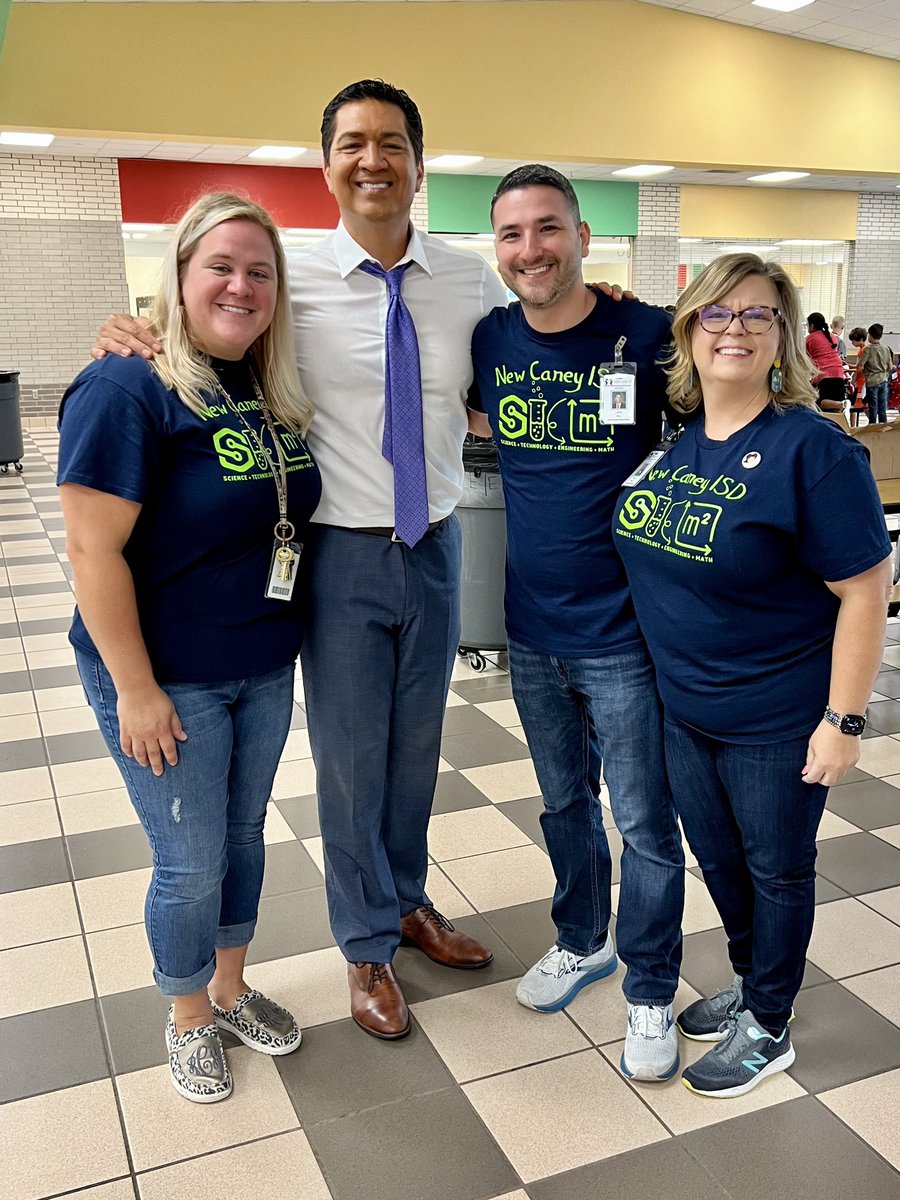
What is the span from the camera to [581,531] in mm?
1992

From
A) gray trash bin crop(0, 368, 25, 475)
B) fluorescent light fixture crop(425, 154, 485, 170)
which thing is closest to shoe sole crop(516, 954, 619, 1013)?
gray trash bin crop(0, 368, 25, 475)

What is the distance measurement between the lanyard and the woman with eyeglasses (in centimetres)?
62

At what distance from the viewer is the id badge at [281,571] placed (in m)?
1.88

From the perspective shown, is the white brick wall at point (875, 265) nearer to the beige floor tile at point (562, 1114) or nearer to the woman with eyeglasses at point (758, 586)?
the woman with eyeglasses at point (758, 586)

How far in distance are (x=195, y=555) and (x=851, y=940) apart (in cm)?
190

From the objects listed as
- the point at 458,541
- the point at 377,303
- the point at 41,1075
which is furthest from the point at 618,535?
the point at 41,1075

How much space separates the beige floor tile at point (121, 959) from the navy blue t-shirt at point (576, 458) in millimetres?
1305

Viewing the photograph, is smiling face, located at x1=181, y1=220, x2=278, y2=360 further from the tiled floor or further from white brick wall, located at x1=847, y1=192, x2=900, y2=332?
white brick wall, located at x1=847, y1=192, x2=900, y2=332

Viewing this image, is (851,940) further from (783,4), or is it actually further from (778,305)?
(783,4)

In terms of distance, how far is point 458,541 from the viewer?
232cm

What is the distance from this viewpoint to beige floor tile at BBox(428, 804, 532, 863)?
3.06 metres

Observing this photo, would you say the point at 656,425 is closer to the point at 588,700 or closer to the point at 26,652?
the point at 588,700

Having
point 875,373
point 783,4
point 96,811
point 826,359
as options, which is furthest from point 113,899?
point 875,373

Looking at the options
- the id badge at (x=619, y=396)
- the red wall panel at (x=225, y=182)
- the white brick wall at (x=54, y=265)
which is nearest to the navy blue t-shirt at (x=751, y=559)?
the id badge at (x=619, y=396)
